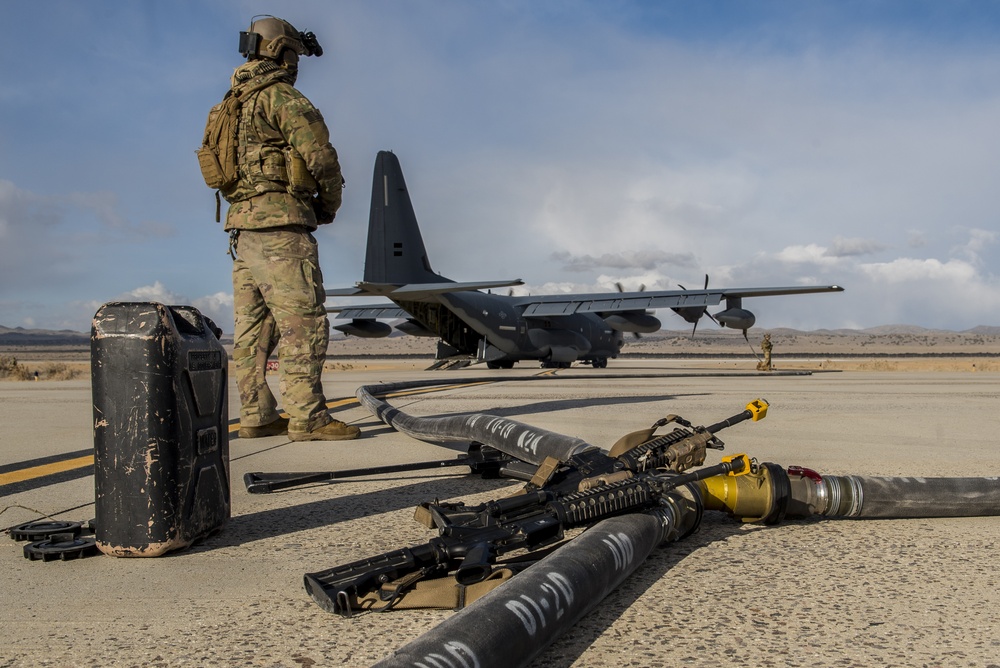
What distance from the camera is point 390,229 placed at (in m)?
20.3

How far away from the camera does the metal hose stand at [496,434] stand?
373cm

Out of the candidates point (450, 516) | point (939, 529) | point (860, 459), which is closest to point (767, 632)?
point (450, 516)

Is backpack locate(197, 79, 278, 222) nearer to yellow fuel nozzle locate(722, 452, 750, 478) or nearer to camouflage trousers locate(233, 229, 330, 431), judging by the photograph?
camouflage trousers locate(233, 229, 330, 431)

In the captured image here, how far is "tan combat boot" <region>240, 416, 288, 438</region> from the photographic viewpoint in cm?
582

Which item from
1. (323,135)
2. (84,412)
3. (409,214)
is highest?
(409,214)

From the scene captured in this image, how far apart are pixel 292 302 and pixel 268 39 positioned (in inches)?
77.1

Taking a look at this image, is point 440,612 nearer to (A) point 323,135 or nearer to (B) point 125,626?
(B) point 125,626

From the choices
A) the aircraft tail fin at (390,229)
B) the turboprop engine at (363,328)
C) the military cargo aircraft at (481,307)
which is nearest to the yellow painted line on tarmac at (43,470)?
the military cargo aircraft at (481,307)

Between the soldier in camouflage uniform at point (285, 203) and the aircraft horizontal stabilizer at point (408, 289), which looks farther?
the aircraft horizontal stabilizer at point (408, 289)

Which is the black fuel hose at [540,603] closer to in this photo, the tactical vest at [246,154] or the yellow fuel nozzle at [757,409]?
the yellow fuel nozzle at [757,409]

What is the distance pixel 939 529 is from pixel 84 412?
877cm

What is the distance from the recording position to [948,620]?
2.02m

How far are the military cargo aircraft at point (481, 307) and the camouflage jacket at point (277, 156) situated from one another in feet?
31.7

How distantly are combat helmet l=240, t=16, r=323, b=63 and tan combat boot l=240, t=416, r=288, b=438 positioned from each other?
2796 millimetres
